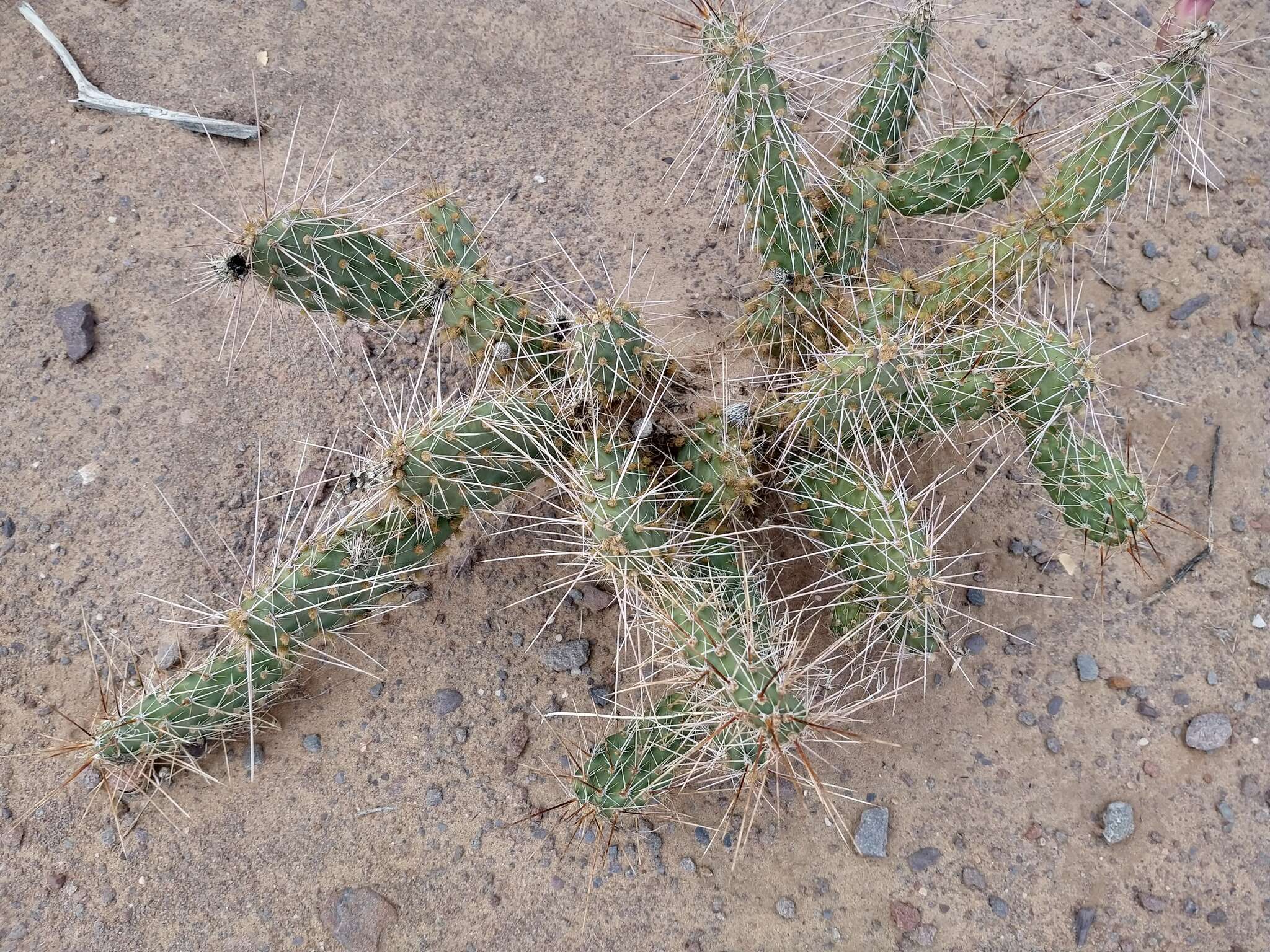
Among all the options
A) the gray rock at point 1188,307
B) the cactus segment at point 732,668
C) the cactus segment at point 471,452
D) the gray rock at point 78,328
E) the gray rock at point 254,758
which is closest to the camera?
the cactus segment at point 732,668

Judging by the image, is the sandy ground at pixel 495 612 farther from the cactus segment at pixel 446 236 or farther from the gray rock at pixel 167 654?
the cactus segment at pixel 446 236

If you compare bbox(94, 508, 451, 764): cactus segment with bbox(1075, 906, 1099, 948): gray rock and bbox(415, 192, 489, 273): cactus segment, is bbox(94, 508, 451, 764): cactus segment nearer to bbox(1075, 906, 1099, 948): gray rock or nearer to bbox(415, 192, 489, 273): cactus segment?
bbox(415, 192, 489, 273): cactus segment

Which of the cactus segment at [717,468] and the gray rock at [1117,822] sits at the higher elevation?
the cactus segment at [717,468]

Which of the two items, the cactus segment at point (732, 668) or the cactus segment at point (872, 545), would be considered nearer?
the cactus segment at point (732, 668)

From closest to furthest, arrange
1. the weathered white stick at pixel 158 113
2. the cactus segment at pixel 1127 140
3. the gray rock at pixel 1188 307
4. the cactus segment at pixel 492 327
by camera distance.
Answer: the cactus segment at pixel 1127 140 → the cactus segment at pixel 492 327 → the gray rock at pixel 1188 307 → the weathered white stick at pixel 158 113

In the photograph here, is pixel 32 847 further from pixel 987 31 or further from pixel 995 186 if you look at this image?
pixel 987 31

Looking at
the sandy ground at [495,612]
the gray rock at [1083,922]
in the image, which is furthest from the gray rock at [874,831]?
the gray rock at [1083,922]

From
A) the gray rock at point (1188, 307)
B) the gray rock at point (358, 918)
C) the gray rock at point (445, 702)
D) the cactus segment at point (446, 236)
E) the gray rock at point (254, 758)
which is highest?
the cactus segment at point (446, 236)

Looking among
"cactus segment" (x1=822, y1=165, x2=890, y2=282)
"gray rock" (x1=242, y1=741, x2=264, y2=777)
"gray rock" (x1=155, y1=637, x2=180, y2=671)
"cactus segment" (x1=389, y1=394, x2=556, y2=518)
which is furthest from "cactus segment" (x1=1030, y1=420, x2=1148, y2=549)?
"gray rock" (x1=155, y1=637, x2=180, y2=671)
